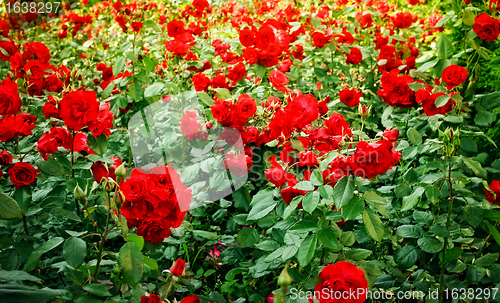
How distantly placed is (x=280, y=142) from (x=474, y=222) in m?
0.80

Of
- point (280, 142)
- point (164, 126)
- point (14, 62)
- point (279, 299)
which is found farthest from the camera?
point (164, 126)

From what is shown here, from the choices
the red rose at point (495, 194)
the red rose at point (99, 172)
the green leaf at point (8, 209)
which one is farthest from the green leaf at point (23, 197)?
the red rose at point (495, 194)

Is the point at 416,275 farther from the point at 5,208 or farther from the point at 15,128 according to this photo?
the point at 15,128

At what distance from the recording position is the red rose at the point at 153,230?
91 cm

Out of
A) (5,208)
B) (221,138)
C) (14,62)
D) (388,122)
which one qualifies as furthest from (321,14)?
(5,208)

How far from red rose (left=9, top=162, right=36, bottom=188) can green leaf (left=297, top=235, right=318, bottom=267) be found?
3.00 feet

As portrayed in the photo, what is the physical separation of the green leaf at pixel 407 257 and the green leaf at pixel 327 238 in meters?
0.52

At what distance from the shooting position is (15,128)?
1151mm

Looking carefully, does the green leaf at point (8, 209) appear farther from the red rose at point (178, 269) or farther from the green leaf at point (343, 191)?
the green leaf at point (343, 191)

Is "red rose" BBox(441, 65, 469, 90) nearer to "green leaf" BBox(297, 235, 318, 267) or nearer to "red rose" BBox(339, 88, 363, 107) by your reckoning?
"red rose" BBox(339, 88, 363, 107)

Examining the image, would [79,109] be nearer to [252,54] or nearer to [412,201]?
[252,54]

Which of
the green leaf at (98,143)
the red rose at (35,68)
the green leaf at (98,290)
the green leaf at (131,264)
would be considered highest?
the red rose at (35,68)

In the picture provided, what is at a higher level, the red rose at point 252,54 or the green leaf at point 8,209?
the red rose at point 252,54

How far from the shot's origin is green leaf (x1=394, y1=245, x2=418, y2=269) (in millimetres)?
1291
